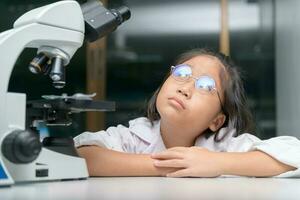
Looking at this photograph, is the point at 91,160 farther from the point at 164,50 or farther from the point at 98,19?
the point at 164,50

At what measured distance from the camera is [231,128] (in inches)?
44.6

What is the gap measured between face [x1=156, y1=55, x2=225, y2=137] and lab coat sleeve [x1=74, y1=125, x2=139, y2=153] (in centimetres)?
12

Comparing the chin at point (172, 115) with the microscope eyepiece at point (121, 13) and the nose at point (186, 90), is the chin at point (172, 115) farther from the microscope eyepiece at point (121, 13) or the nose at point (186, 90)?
the microscope eyepiece at point (121, 13)

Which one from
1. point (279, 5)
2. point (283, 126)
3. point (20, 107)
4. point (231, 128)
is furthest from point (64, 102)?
point (279, 5)

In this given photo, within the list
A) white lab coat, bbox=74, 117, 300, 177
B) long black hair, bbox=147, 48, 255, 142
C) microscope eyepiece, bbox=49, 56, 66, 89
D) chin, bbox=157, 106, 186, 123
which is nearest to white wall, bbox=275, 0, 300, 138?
long black hair, bbox=147, 48, 255, 142

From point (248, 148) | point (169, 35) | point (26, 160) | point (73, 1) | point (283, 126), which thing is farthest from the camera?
point (169, 35)

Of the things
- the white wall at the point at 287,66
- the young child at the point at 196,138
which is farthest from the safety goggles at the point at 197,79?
the white wall at the point at 287,66

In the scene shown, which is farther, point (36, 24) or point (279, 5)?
point (279, 5)

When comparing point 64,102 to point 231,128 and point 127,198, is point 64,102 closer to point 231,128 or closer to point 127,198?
point 127,198

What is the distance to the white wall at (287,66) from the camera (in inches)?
87.7

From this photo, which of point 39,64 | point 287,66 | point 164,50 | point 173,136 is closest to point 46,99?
point 39,64

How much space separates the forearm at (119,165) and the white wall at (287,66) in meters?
1.48

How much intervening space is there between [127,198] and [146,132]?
583 mm

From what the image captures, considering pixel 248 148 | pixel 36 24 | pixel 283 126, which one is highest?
pixel 36 24
